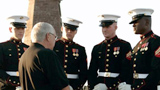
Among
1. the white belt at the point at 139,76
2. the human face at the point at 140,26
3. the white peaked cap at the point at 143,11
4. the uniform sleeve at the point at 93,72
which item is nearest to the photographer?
the white belt at the point at 139,76

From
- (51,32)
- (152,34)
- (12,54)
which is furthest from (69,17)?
(51,32)

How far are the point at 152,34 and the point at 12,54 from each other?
11.5 feet

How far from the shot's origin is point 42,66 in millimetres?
4391

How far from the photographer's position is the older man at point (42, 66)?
4.41m

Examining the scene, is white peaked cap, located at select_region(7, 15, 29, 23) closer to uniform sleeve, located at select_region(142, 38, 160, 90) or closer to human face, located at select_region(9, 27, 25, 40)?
human face, located at select_region(9, 27, 25, 40)

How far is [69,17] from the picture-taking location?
7.85m

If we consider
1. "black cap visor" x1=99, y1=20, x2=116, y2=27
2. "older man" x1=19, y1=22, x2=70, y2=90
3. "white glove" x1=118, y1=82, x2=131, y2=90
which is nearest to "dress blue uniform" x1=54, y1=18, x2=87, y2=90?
"black cap visor" x1=99, y1=20, x2=116, y2=27

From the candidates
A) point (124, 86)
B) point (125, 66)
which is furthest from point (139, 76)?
point (125, 66)

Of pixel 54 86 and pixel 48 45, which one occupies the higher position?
pixel 48 45

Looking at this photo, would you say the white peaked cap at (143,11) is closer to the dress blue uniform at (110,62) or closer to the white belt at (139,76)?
the dress blue uniform at (110,62)

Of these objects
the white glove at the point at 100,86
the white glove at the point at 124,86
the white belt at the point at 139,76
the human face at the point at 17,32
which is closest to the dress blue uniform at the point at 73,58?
the white glove at the point at 100,86

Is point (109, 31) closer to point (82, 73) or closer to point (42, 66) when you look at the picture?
point (82, 73)

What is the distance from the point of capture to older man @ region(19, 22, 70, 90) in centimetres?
441

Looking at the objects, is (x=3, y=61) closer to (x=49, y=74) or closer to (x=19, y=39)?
(x=19, y=39)
